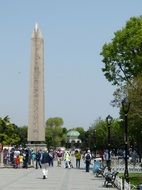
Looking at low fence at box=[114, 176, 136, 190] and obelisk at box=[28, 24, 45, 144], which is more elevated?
obelisk at box=[28, 24, 45, 144]

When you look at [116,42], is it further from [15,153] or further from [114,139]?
[114,139]

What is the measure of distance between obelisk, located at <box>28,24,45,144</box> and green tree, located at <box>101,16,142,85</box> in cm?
642

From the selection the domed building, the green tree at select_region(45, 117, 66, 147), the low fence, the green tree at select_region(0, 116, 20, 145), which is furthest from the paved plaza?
the domed building

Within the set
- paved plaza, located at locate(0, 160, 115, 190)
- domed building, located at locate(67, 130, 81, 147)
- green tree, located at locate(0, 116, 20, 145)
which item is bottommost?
paved plaza, located at locate(0, 160, 115, 190)

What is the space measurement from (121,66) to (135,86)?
4076 mm

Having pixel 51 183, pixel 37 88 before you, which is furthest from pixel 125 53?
pixel 51 183

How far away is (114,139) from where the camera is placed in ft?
335

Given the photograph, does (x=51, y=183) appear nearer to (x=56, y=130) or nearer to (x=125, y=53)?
(x=125, y=53)

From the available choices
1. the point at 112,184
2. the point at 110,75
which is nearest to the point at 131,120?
the point at 110,75

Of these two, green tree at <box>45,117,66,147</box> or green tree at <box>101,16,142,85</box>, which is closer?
green tree at <box>101,16,142,85</box>

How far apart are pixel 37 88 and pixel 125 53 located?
9656 millimetres

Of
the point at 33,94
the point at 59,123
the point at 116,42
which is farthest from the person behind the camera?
the point at 59,123

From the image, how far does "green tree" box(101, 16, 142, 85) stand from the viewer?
45.2 metres

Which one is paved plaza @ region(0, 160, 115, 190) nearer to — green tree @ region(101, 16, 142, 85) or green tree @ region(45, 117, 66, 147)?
green tree @ region(101, 16, 142, 85)
